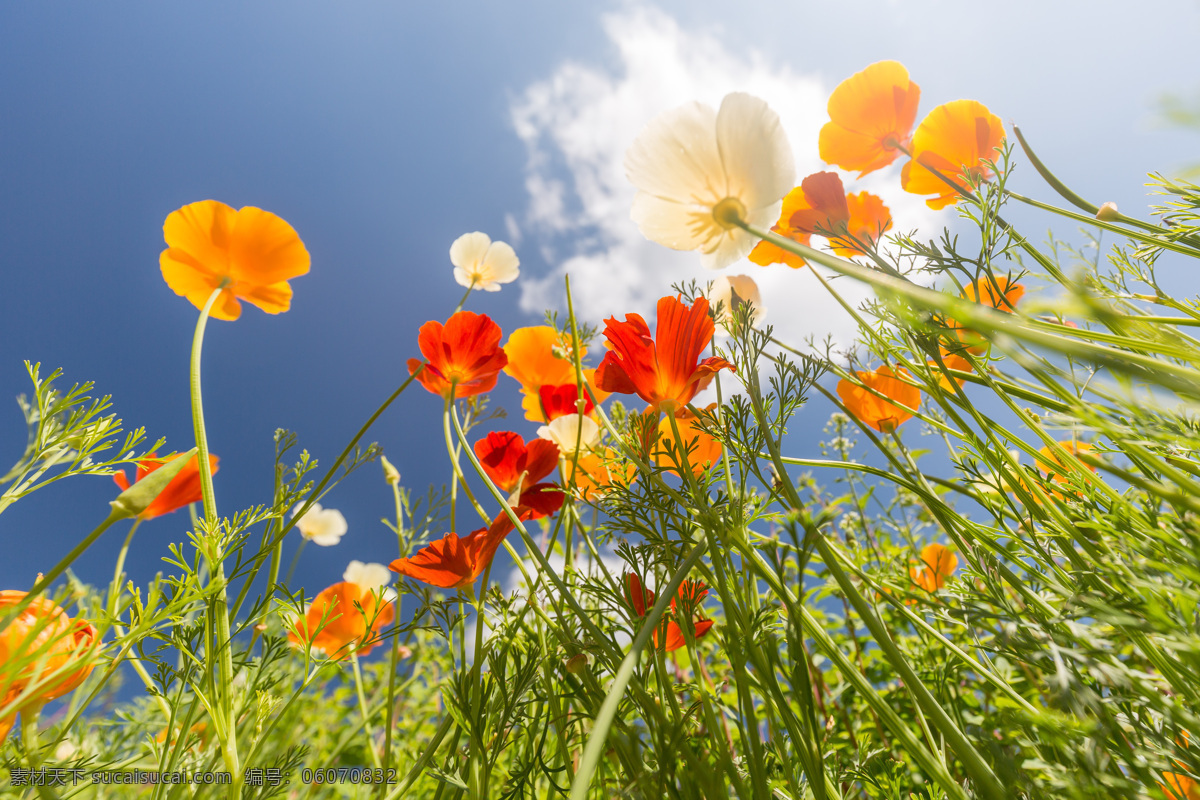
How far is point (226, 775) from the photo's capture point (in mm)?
493

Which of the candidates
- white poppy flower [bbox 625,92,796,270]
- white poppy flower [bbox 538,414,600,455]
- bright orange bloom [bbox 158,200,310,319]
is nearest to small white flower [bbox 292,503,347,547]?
bright orange bloom [bbox 158,200,310,319]

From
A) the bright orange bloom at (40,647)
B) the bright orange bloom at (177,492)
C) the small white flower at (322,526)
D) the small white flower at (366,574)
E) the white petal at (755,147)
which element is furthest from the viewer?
the small white flower at (322,526)

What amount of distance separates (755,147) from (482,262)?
0.70m

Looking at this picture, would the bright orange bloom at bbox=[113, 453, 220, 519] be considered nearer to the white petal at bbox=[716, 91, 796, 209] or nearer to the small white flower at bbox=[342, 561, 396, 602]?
the small white flower at bbox=[342, 561, 396, 602]

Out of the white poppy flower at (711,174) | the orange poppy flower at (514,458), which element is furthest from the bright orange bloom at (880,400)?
the orange poppy flower at (514,458)

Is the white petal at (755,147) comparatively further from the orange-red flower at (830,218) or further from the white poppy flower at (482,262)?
the white poppy flower at (482,262)

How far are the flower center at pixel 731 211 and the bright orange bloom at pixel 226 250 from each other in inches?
23.7

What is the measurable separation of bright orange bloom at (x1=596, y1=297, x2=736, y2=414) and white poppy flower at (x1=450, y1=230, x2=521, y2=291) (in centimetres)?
57

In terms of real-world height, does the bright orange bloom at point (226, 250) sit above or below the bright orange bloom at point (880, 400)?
above

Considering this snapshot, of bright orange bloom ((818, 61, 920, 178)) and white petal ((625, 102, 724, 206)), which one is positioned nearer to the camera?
white petal ((625, 102, 724, 206))

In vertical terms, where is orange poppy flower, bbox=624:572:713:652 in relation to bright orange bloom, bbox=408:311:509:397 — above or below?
below

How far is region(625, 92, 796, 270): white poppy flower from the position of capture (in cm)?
49

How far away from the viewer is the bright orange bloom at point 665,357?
53 centimetres

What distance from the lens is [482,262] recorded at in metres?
1.06
